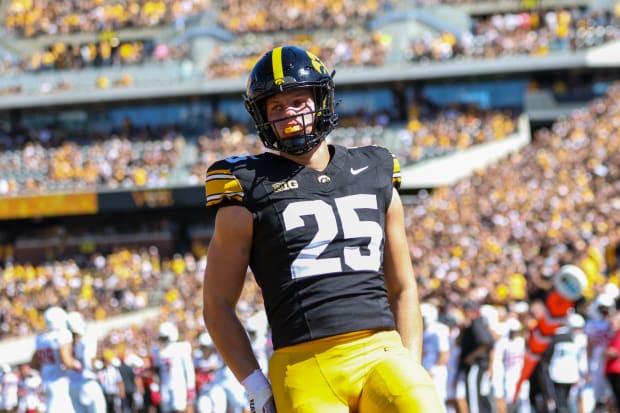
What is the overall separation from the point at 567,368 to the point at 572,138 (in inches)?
583

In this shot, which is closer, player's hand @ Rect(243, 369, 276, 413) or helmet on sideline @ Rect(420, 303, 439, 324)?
player's hand @ Rect(243, 369, 276, 413)

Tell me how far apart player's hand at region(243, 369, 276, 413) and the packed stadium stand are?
68.9 ft

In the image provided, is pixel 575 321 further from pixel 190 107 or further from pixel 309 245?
pixel 190 107

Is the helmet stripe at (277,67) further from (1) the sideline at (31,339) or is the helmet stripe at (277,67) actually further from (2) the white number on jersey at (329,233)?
(1) the sideline at (31,339)

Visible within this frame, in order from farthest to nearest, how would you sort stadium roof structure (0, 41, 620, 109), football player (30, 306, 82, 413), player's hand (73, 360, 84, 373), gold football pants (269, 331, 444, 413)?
1. stadium roof structure (0, 41, 620, 109)
2. player's hand (73, 360, 84, 373)
3. football player (30, 306, 82, 413)
4. gold football pants (269, 331, 444, 413)

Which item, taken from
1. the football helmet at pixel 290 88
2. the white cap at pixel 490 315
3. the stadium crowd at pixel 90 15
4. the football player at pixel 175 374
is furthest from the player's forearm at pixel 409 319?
the stadium crowd at pixel 90 15

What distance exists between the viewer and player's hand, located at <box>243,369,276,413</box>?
335 centimetres

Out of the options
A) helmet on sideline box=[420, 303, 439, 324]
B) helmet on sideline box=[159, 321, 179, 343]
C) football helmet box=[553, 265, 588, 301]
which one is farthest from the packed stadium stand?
football helmet box=[553, 265, 588, 301]

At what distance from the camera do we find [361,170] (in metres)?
3.55

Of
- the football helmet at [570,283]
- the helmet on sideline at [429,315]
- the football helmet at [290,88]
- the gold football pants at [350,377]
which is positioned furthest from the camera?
the helmet on sideline at [429,315]

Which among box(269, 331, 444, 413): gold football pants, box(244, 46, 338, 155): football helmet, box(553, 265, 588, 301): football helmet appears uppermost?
box(244, 46, 338, 155): football helmet

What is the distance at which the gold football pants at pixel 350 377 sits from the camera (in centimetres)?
314

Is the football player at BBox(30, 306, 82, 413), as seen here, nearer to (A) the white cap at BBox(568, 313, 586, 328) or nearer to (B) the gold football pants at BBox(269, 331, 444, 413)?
(A) the white cap at BBox(568, 313, 586, 328)

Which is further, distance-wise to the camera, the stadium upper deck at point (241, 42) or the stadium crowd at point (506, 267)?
the stadium upper deck at point (241, 42)
